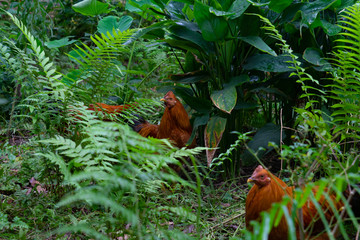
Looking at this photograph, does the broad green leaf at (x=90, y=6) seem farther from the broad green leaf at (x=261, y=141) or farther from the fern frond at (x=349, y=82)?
the fern frond at (x=349, y=82)

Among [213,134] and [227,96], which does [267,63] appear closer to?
[227,96]

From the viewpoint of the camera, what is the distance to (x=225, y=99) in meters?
2.87

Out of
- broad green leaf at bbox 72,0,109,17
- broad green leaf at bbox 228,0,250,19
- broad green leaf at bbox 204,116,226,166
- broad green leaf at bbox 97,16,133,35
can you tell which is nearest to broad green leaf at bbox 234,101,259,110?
broad green leaf at bbox 204,116,226,166

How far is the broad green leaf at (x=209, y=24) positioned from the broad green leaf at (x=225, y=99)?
393mm

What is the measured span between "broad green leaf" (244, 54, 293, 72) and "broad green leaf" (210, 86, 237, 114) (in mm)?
261

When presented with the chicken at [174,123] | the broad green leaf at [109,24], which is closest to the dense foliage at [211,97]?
the chicken at [174,123]

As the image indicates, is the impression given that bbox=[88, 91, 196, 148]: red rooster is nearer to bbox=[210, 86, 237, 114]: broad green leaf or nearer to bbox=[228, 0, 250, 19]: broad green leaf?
bbox=[210, 86, 237, 114]: broad green leaf

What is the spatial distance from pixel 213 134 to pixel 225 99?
0.28 meters

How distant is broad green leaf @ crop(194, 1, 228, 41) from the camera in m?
2.83

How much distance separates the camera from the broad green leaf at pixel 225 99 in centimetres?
280

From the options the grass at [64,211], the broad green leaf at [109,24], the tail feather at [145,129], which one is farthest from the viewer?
the broad green leaf at [109,24]

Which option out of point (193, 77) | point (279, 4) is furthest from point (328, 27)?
point (193, 77)

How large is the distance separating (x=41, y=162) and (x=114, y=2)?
5068mm

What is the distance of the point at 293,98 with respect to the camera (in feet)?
11.0
